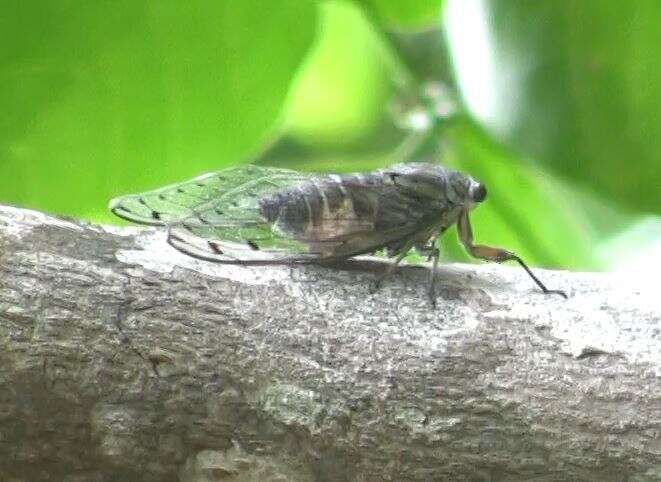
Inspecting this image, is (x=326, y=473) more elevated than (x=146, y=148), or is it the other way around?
(x=146, y=148)

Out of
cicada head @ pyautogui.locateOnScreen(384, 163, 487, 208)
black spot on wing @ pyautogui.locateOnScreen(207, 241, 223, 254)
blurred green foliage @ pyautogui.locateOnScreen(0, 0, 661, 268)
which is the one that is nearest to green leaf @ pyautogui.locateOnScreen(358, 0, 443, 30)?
blurred green foliage @ pyautogui.locateOnScreen(0, 0, 661, 268)

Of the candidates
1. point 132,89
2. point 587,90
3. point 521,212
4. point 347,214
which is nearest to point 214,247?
point 347,214

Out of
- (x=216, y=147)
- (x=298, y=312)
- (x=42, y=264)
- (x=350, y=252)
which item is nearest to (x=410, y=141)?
(x=216, y=147)

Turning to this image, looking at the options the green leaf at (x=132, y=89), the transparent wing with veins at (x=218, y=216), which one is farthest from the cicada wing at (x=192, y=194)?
the green leaf at (x=132, y=89)

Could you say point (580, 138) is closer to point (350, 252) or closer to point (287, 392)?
point (350, 252)

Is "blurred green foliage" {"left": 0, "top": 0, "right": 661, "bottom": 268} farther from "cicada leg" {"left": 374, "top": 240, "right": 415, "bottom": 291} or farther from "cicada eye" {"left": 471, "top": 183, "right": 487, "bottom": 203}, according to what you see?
"cicada leg" {"left": 374, "top": 240, "right": 415, "bottom": 291}

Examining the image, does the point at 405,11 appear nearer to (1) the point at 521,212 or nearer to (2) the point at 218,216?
(1) the point at 521,212
